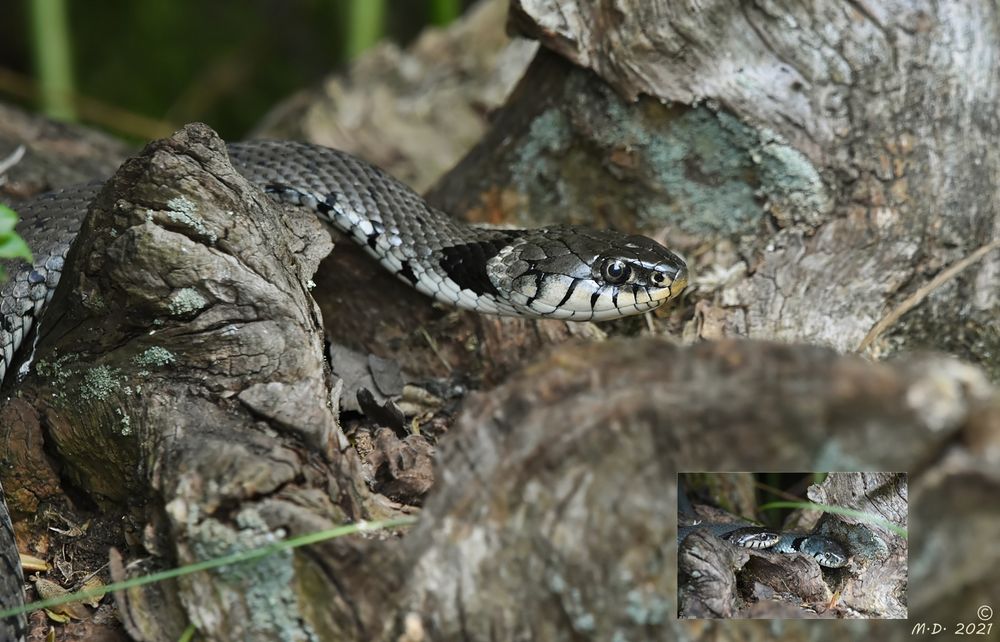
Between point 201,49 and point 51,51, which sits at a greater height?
point 201,49

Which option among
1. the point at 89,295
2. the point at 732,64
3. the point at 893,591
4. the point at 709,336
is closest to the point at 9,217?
the point at 89,295

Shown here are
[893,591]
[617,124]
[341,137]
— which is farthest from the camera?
[341,137]

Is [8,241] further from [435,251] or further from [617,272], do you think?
[617,272]

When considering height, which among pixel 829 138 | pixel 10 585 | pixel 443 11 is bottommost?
pixel 10 585

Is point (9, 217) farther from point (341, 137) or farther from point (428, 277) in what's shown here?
point (341, 137)

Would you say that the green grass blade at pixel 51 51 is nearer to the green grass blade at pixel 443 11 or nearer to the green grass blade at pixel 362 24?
the green grass blade at pixel 362 24

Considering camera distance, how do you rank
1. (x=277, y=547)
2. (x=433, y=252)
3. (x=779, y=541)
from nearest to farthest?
1. (x=277, y=547)
2. (x=779, y=541)
3. (x=433, y=252)

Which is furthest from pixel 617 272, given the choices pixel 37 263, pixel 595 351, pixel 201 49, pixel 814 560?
pixel 201 49
